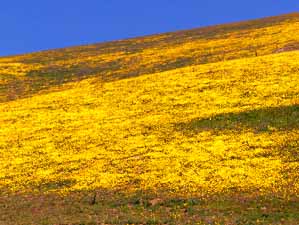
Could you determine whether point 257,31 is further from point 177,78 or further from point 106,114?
point 106,114

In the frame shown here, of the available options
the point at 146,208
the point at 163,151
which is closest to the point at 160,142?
the point at 163,151

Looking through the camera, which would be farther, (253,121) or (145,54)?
(145,54)

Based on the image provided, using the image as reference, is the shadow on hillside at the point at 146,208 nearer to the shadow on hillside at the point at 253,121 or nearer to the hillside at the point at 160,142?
the hillside at the point at 160,142

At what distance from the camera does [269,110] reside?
47781mm

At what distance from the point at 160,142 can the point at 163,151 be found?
2.58m

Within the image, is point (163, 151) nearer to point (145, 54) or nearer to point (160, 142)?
point (160, 142)

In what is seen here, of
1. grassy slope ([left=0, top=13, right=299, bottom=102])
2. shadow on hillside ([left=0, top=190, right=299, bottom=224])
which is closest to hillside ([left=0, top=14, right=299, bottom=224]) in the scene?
shadow on hillside ([left=0, top=190, right=299, bottom=224])

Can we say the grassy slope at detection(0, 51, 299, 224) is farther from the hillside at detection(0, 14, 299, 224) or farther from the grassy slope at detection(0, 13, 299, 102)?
the grassy slope at detection(0, 13, 299, 102)

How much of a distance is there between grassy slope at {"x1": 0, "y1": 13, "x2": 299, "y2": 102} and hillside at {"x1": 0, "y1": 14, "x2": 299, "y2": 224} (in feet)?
2.33

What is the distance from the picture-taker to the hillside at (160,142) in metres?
30.9

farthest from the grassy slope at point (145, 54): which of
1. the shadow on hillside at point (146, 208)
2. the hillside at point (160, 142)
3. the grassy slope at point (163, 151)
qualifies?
the shadow on hillside at point (146, 208)

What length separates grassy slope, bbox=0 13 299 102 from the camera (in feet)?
268

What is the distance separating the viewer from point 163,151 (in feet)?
136

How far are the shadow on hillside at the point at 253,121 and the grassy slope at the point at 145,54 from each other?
3193 centimetres
